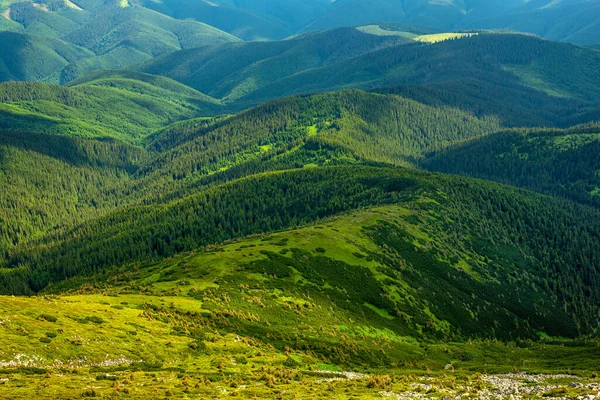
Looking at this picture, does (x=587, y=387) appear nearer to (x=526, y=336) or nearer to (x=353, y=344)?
(x=353, y=344)

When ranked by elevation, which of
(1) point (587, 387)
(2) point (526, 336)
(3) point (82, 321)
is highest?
(1) point (587, 387)

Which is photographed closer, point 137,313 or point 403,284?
point 137,313

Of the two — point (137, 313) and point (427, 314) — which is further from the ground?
point (137, 313)

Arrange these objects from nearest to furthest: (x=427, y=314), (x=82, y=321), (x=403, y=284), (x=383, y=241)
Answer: (x=82, y=321)
(x=427, y=314)
(x=403, y=284)
(x=383, y=241)

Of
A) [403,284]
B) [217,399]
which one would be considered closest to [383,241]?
[403,284]

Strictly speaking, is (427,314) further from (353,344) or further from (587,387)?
(587,387)

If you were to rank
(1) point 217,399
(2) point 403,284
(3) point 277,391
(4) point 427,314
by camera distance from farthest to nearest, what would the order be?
(2) point 403,284 < (4) point 427,314 < (3) point 277,391 < (1) point 217,399

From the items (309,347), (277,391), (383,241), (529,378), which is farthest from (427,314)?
(277,391)

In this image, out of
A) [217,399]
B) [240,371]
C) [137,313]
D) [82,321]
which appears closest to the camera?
[217,399]

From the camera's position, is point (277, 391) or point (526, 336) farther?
point (526, 336)
